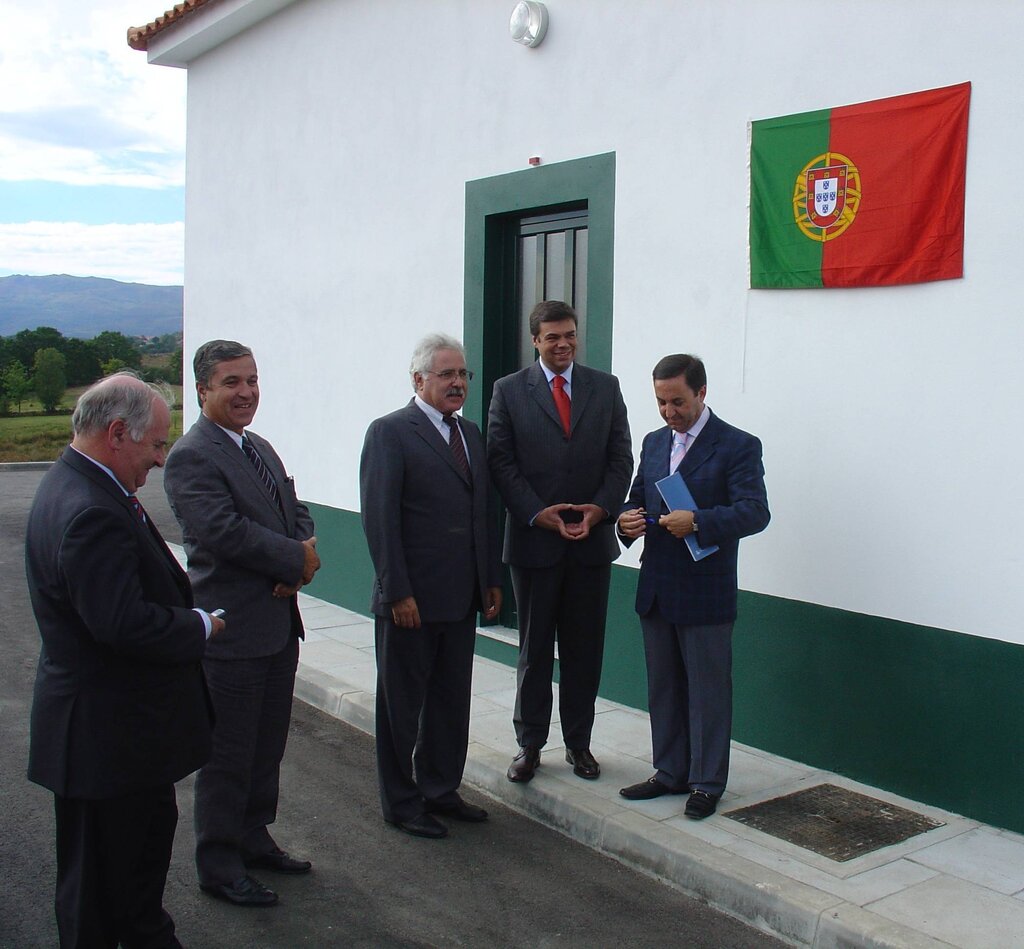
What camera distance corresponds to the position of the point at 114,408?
10.0 feet

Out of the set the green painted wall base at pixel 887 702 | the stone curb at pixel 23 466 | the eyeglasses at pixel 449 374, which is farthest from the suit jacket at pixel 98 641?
the stone curb at pixel 23 466

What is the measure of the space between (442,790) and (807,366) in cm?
255

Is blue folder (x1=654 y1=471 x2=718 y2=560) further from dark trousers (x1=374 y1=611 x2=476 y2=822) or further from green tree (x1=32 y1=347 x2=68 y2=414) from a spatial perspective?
green tree (x1=32 y1=347 x2=68 y2=414)

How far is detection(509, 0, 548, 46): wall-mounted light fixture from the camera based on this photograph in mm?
6508

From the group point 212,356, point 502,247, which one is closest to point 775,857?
point 212,356

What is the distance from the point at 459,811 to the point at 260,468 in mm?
1791

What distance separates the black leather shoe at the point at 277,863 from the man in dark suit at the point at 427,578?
21.9 inches

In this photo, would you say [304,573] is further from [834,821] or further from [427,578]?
[834,821]

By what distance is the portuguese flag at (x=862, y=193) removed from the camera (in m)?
4.54

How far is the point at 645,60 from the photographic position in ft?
19.4

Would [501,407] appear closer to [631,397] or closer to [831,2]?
[631,397]

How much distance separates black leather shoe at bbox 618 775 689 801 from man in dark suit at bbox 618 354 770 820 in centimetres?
10

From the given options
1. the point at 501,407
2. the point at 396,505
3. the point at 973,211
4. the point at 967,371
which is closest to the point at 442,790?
the point at 396,505

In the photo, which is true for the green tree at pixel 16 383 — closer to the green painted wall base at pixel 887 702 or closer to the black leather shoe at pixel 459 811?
the black leather shoe at pixel 459 811
